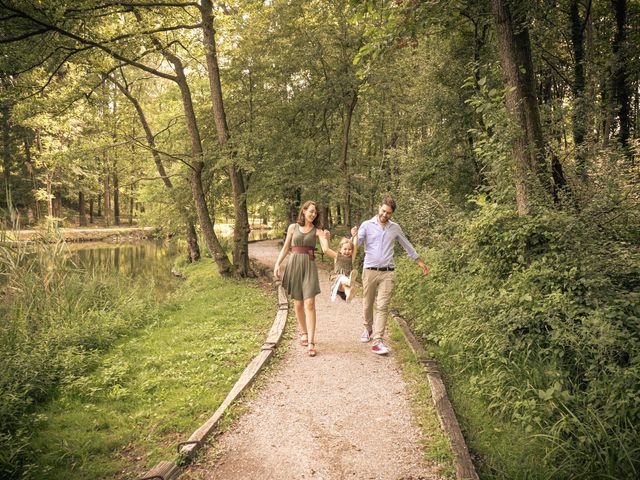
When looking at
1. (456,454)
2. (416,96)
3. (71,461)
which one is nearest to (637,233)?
(456,454)

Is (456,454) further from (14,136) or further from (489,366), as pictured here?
(14,136)

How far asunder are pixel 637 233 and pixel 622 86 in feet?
32.8

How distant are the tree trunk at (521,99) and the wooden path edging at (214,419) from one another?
4193 mm

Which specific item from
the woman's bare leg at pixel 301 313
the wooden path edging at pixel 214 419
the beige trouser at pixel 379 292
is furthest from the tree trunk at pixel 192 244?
the beige trouser at pixel 379 292

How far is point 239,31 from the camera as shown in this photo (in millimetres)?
11734

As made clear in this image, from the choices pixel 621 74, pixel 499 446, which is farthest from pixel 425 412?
pixel 621 74

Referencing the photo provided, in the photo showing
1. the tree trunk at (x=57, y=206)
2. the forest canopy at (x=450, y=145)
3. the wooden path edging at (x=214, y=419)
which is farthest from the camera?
the tree trunk at (x=57, y=206)

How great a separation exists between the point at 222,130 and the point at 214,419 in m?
9.45

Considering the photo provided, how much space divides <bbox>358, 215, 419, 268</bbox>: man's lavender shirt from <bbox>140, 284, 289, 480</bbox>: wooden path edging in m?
2.08

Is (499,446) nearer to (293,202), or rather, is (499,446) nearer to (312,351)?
(312,351)

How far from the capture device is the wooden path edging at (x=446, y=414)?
3.07 meters

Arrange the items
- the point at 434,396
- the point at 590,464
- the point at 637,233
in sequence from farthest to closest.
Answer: the point at 637,233, the point at 434,396, the point at 590,464

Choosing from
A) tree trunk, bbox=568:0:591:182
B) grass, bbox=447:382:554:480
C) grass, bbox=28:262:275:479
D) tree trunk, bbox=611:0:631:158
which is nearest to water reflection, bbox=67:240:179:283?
grass, bbox=28:262:275:479

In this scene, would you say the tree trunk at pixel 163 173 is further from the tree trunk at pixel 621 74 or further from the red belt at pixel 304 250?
the tree trunk at pixel 621 74
